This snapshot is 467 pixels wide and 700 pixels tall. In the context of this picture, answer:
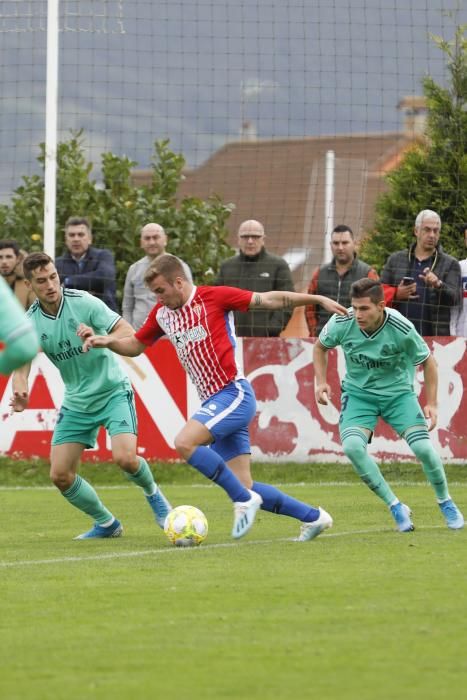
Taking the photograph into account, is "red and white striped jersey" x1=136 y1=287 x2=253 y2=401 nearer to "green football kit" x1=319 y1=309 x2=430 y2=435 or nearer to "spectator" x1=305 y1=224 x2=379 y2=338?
"green football kit" x1=319 y1=309 x2=430 y2=435

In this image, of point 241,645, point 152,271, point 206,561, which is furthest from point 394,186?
point 241,645

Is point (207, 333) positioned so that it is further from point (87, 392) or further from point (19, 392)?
point (19, 392)

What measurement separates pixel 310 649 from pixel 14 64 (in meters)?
12.9

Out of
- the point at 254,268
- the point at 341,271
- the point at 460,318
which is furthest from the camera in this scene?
the point at 460,318

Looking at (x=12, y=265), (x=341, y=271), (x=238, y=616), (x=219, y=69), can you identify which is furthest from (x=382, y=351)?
(x=219, y=69)

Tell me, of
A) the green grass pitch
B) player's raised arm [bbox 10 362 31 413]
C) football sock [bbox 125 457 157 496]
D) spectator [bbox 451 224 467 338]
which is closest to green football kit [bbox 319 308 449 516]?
the green grass pitch

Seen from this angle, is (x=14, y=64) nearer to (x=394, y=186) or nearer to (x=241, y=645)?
(x=394, y=186)

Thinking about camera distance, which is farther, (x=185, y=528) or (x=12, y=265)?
(x=12, y=265)

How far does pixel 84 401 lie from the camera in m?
10.7

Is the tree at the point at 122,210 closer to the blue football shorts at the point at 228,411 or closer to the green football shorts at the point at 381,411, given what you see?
the green football shorts at the point at 381,411

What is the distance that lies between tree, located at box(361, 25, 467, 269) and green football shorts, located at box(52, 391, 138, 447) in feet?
24.2

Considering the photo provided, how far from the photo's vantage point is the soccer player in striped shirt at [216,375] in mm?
9609

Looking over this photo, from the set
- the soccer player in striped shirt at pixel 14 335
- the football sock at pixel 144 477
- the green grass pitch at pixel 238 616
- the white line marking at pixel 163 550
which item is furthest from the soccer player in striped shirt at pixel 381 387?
the soccer player in striped shirt at pixel 14 335

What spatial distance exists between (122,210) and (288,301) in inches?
417
